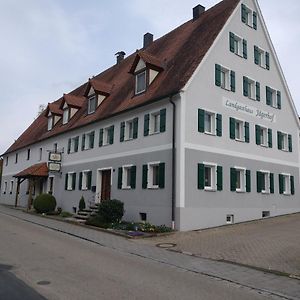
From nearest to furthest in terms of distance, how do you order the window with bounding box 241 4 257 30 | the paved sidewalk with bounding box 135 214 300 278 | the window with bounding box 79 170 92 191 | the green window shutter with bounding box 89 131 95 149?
the paved sidewalk with bounding box 135 214 300 278 → the window with bounding box 241 4 257 30 → the window with bounding box 79 170 92 191 → the green window shutter with bounding box 89 131 95 149

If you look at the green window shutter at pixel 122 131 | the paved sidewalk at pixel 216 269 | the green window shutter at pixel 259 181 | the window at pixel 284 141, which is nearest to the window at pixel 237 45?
the window at pixel 284 141

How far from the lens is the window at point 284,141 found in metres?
25.8

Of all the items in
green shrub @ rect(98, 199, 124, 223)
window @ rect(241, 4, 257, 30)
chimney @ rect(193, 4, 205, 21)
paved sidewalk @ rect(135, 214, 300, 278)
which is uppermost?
chimney @ rect(193, 4, 205, 21)

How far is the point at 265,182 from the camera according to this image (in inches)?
939

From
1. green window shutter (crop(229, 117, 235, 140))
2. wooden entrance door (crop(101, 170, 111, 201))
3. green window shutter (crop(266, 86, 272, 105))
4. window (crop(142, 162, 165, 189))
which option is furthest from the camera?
green window shutter (crop(266, 86, 272, 105))

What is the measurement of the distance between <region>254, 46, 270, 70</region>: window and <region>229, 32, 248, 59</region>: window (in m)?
1.22

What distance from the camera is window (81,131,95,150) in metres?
26.7

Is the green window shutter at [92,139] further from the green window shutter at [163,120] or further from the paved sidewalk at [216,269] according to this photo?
the paved sidewalk at [216,269]

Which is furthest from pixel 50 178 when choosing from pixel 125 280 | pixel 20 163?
pixel 125 280

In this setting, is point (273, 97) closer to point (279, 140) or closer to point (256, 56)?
point (279, 140)

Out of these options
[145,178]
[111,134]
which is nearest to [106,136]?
[111,134]

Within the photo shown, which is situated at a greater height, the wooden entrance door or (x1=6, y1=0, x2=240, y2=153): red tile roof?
(x1=6, y1=0, x2=240, y2=153): red tile roof

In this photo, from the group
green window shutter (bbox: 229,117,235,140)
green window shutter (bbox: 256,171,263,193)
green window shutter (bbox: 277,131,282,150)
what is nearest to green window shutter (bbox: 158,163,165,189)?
green window shutter (bbox: 229,117,235,140)

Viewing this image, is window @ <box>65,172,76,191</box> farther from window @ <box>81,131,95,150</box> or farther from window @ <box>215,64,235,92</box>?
window @ <box>215,64,235,92</box>
